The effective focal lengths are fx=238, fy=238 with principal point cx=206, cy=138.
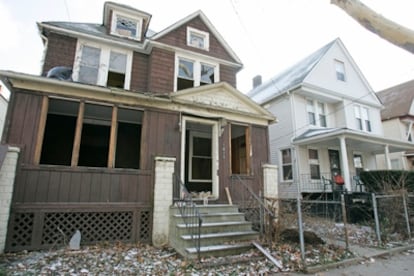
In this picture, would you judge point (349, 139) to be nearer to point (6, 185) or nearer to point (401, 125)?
point (401, 125)

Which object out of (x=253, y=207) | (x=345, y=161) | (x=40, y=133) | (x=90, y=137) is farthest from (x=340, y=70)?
(x=40, y=133)

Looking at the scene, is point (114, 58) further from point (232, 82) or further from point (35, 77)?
point (232, 82)

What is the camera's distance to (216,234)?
17.1 ft

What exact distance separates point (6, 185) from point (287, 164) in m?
11.1

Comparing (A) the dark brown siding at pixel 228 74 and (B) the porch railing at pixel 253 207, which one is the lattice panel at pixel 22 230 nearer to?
(B) the porch railing at pixel 253 207

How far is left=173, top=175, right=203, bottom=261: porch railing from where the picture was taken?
190 inches

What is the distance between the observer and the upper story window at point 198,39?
916 centimetres

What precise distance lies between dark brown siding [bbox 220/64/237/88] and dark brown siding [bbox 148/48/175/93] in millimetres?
2108

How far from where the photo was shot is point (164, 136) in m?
6.92

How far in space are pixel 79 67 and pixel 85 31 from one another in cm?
130

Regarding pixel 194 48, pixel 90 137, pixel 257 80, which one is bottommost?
pixel 90 137

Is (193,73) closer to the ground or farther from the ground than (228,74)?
closer to the ground

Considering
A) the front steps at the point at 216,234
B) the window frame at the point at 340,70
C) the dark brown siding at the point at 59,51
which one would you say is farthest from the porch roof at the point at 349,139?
the dark brown siding at the point at 59,51

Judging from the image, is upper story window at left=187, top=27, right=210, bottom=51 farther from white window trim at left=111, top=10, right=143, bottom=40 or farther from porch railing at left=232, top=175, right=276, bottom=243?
porch railing at left=232, top=175, right=276, bottom=243
